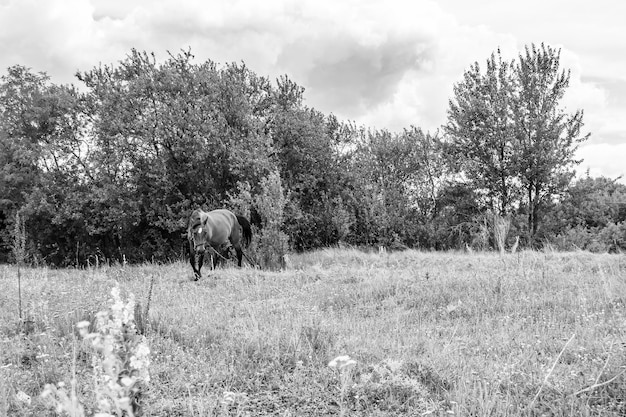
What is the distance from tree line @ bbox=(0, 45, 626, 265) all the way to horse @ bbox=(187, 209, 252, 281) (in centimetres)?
380

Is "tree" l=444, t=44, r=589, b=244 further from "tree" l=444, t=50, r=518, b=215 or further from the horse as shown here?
the horse

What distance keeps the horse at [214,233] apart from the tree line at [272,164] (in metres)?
3.80

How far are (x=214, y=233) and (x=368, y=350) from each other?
32.0ft

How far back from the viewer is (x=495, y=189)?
76.9 feet

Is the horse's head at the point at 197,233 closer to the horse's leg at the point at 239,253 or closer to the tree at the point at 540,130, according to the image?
the horse's leg at the point at 239,253

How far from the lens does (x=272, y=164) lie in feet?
66.2

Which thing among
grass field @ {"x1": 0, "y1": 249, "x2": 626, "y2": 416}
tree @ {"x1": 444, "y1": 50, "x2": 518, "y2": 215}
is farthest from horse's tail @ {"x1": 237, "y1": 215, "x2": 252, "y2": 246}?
tree @ {"x1": 444, "y1": 50, "x2": 518, "y2": 215}

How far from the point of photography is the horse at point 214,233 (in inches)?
481

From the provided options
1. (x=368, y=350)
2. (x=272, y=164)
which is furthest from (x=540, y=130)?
(x=368, y=350)

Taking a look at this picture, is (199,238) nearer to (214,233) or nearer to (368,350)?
(214,233)

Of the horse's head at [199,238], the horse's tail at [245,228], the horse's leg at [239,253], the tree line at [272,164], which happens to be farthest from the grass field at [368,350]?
the tree line at [272,164]

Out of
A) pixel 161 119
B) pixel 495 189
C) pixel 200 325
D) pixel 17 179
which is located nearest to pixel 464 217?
pixel 495 189

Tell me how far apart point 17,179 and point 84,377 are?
81.6ft

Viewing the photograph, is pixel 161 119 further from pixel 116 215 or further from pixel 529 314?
pixel 529 314
